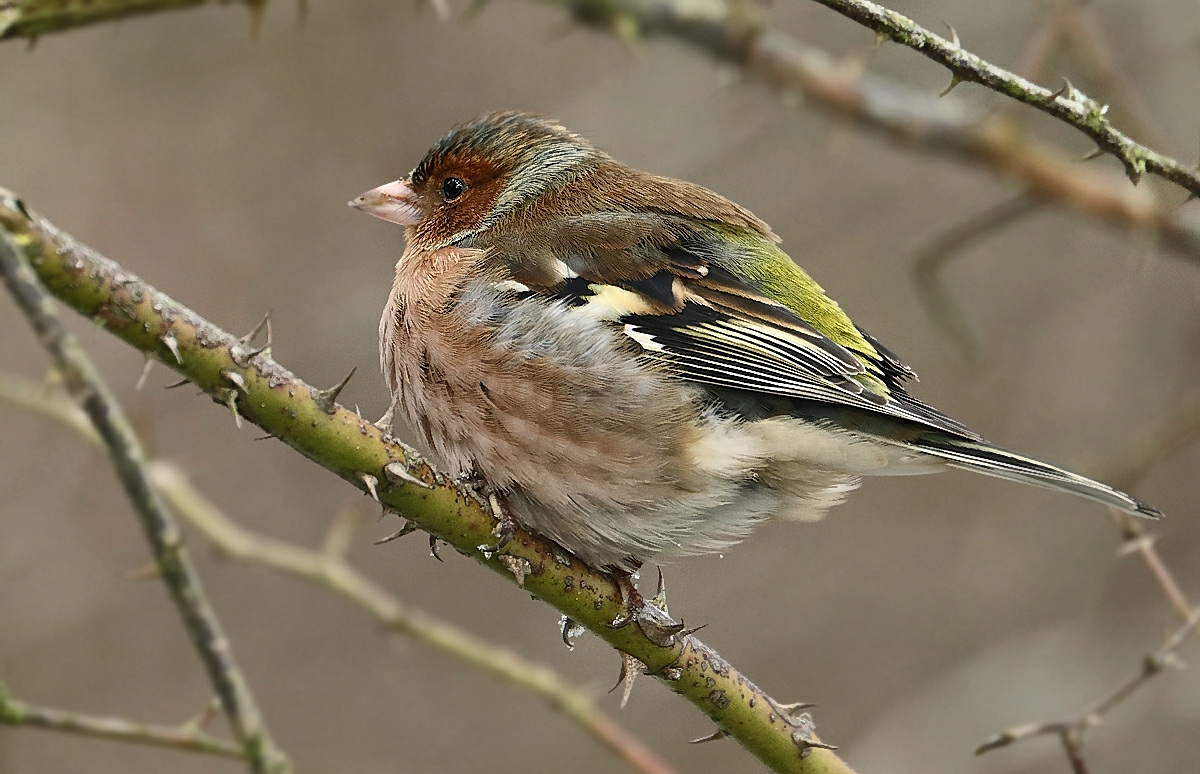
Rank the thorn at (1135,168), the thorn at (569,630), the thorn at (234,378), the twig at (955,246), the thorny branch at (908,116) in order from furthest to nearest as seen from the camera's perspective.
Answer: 1. the thorny branch at (908,116)
2. the twig at (955,246)
3. the thorn at (569,630)
4. the thorn at (1135,168)
5. the thorn at (234,378)

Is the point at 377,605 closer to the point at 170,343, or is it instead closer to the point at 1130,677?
the point at 170,343

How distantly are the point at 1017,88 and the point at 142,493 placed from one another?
2134 millimetres

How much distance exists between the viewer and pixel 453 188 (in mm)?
5191

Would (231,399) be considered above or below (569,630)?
below

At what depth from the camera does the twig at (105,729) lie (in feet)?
9.30

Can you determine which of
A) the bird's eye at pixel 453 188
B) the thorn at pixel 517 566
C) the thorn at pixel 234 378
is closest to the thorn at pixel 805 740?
the thorn at pixel 517 566

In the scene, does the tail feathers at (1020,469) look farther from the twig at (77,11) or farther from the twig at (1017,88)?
the twig at (77,11)

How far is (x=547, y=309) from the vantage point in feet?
13.3

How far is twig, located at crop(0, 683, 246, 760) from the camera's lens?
2836 mm

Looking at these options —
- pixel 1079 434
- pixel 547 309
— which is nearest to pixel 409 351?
pixel 547 309

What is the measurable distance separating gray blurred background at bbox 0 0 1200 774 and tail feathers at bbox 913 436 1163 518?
3.07m

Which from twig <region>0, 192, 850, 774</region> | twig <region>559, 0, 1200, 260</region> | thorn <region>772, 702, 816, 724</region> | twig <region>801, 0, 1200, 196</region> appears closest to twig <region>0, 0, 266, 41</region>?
twig <region>0, 192, 850, 774</region>

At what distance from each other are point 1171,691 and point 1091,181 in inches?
100

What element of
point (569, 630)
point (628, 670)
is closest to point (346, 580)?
point (569, 630)
